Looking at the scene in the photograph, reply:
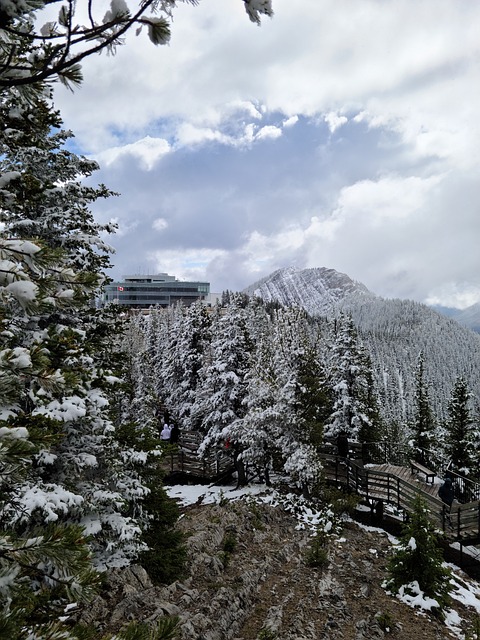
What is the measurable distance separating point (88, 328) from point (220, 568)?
23.4 feet

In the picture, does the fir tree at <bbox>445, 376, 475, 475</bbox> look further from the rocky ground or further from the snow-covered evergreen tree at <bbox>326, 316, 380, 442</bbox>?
the rocky ground

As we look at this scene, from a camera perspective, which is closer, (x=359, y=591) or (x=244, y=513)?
(x=359, y=591)

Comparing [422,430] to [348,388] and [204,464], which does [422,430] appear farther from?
[204,464]

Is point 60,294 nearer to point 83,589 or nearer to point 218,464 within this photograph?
point 83,589

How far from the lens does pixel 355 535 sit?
548 inches

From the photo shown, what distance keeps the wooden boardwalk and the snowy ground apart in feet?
3.87

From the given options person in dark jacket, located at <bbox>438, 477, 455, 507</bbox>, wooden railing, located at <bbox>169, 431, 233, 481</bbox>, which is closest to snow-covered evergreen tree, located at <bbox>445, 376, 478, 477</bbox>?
person in dark jacket, located at <bbox>438, 477, 455, 507</bbox>

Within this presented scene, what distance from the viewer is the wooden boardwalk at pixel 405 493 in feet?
42.5

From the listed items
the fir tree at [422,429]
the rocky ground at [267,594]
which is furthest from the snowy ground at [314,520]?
the fir tree at [422,429]

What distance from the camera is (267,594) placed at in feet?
30.9

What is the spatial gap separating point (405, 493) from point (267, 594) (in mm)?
8348

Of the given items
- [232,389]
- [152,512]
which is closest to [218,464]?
[232,389]

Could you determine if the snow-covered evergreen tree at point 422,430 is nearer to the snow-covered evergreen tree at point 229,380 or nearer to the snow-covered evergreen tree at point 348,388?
the snow-covered evergreen tree at point 348,388

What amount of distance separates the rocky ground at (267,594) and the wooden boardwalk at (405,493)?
2054 mm
